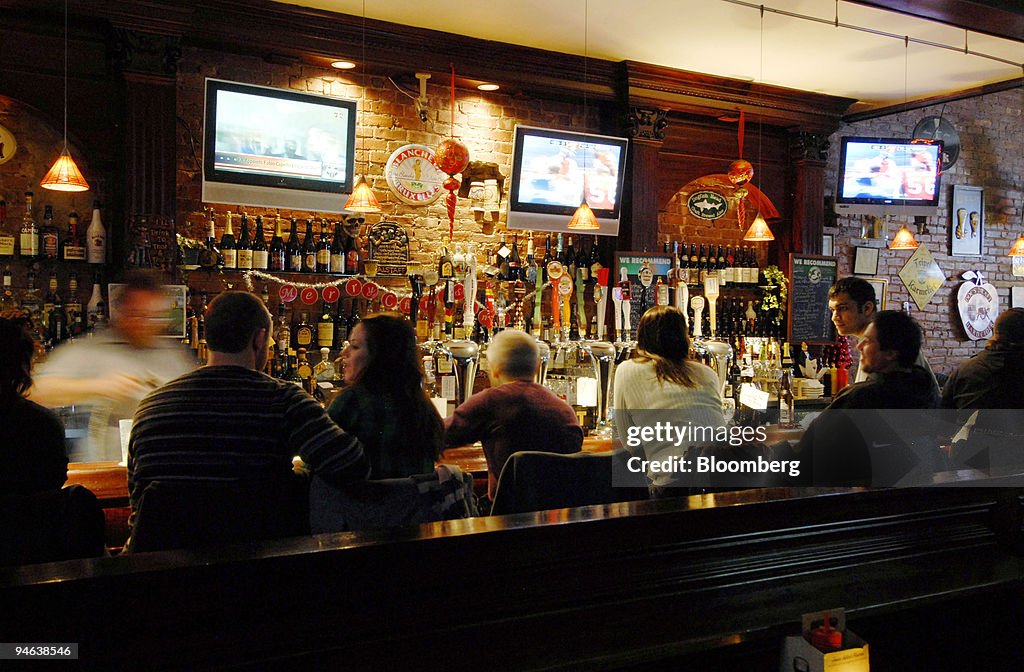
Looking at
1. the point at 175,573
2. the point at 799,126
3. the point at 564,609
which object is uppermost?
the point at 799,126

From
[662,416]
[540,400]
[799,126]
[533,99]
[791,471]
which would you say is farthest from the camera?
[799,126]

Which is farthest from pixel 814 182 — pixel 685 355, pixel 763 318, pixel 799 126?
pixel 685 355

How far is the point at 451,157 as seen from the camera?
16.3ft

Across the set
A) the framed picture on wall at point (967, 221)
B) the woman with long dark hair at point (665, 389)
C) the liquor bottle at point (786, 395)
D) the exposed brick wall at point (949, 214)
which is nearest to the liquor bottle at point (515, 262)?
the liquor bottle at point (786, 395)

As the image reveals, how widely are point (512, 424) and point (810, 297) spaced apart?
4892 millimetres

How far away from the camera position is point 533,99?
240 inches

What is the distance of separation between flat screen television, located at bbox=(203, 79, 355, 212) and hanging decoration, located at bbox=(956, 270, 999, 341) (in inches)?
251

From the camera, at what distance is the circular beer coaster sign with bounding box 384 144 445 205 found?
221 inches

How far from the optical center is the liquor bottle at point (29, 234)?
15.0ft

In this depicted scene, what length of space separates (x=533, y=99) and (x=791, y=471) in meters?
A: 4.21

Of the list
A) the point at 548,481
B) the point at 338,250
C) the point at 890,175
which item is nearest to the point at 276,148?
the point at 338,250

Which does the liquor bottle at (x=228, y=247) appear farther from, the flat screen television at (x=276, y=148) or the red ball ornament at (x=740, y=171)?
the red ball ornament at (x=740, y=171)

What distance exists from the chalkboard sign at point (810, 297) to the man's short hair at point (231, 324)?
5.62 metres

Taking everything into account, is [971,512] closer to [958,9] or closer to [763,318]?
[958,9]
